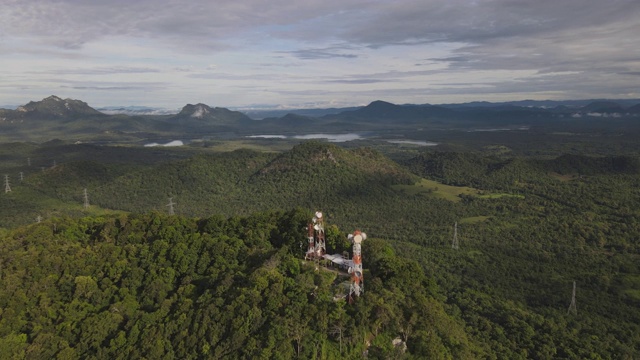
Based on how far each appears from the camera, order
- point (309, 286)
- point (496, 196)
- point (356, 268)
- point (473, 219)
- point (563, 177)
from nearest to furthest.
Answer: point (356, 268) < point (309, 286) < point (473, 219) < point (496, 196) < point (563, 177)

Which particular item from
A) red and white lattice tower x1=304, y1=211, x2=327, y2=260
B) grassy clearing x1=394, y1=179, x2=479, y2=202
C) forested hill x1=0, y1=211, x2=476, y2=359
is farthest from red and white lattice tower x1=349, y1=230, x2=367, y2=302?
grassy clearing x1=394, y1=179, x2=479, y2=202

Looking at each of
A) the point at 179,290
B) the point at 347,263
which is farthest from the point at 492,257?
the point at 179,290

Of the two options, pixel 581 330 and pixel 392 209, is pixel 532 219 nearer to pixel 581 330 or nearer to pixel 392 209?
pixel 392 209

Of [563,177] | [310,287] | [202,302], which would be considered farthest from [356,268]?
[563,177]

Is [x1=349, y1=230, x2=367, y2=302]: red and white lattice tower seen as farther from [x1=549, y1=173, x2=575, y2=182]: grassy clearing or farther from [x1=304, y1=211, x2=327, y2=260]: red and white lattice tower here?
[x1=549, y1=173, x2=575, y2=182]: grassy clearing

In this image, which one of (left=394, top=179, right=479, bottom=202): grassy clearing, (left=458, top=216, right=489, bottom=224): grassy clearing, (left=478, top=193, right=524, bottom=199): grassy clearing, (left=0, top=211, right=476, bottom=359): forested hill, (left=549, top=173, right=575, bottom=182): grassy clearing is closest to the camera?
(left=0, top=211, right=476, bottom=359): forested hill

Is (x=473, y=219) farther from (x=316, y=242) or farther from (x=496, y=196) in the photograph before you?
(x=316, y=242)

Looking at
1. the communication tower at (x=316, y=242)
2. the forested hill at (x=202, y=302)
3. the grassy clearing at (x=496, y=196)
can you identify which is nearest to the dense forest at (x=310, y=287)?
the forested hill at (x=202, y=302)

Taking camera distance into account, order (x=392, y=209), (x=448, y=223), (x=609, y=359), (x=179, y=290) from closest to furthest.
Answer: (x=179, y=290), (x=609, y=359), (x=448, y=223), (x=392, y=209)

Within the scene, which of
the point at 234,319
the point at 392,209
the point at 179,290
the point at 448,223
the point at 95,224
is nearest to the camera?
the point at 234,319
